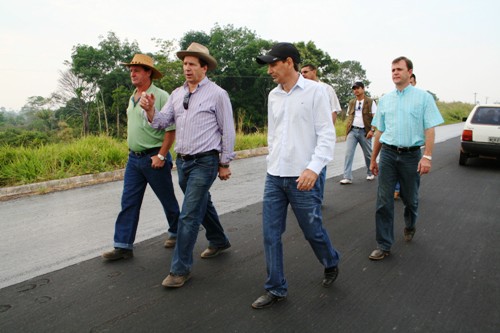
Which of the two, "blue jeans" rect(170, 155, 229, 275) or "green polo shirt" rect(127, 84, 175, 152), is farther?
"green polo shirt" rect(127, 84, 175, 152)

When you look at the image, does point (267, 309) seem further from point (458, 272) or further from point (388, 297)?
point (458, 272)

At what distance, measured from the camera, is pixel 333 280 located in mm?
3506

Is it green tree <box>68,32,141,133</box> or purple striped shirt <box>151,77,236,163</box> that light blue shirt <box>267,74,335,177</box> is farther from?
green tree <box>68,32,141,133</box>

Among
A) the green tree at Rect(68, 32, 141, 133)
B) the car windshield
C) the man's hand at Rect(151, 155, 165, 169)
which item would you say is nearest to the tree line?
the green tree at Rect(68, 32, 141, 133)

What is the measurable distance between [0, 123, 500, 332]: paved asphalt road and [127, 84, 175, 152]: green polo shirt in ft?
3.96

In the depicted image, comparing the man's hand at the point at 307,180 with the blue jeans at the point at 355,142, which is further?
the blue jeans at the point at 355,142

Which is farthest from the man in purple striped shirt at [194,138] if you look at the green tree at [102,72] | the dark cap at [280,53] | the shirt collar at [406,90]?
the green tree at [102,72]

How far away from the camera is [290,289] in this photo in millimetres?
3482

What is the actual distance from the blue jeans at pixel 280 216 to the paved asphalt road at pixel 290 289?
0.85 ft

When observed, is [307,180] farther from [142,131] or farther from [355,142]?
[355,142]

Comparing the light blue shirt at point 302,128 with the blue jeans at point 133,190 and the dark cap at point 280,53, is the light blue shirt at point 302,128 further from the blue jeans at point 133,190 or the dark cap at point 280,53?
the blue jeans at point 133,190

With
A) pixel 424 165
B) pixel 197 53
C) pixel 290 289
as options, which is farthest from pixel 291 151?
pixel 424 165

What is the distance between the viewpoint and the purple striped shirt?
3.76m

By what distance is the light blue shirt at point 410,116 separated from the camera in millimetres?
4176
